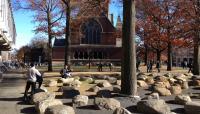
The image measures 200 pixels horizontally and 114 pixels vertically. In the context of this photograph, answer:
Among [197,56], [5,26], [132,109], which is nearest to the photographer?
[132,109]

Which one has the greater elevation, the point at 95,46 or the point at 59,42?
the point at 59,42

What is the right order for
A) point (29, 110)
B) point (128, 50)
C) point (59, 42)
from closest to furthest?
point (29, 110) → point (128, 50) → point (59, 42)

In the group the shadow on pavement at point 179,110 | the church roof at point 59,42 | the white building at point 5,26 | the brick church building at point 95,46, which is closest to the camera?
the shadow on pavement at point 179,110

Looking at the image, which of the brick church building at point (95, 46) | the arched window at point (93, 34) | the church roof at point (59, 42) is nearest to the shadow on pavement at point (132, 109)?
the brick church building at point (95, 46)

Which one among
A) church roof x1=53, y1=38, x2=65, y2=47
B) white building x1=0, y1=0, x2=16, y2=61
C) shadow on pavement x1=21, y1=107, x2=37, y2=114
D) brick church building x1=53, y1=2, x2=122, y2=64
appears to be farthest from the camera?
church roof x1=53, y1=38, x2=65, y2=47

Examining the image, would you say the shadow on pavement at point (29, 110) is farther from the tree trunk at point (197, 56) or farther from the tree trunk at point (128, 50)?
the tree trunk at point (197, 56)

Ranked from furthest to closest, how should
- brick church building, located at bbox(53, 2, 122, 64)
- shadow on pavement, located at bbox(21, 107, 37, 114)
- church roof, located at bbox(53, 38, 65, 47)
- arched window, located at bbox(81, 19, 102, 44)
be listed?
1. church roof, located at bbox(53, 38, 65, 47)
2. arched window, located at bbox(81, 19, 102, 44)
3. brick church building, located at bbox(53, 2, 122, 64)
4. shadow on pavement, located at bbox(21, 107, 37, 114)

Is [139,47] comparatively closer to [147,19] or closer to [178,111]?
[147,19]

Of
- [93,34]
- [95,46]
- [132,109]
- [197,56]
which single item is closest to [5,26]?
[197,56]

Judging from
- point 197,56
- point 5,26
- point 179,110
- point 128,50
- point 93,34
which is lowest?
point 179,110

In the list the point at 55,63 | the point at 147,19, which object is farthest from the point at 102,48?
the point at 147,19

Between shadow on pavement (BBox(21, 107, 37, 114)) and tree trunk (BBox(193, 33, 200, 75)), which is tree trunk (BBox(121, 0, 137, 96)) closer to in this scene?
shadow on pavement (BBox(21, 107, 37, 114))

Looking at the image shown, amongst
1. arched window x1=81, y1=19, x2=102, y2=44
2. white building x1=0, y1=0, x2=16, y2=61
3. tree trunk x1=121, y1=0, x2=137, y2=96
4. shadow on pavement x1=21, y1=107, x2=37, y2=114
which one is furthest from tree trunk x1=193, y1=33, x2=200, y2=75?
arched window x1=81, y1=19, x2=102, y2=44

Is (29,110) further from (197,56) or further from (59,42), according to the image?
(59,42)
